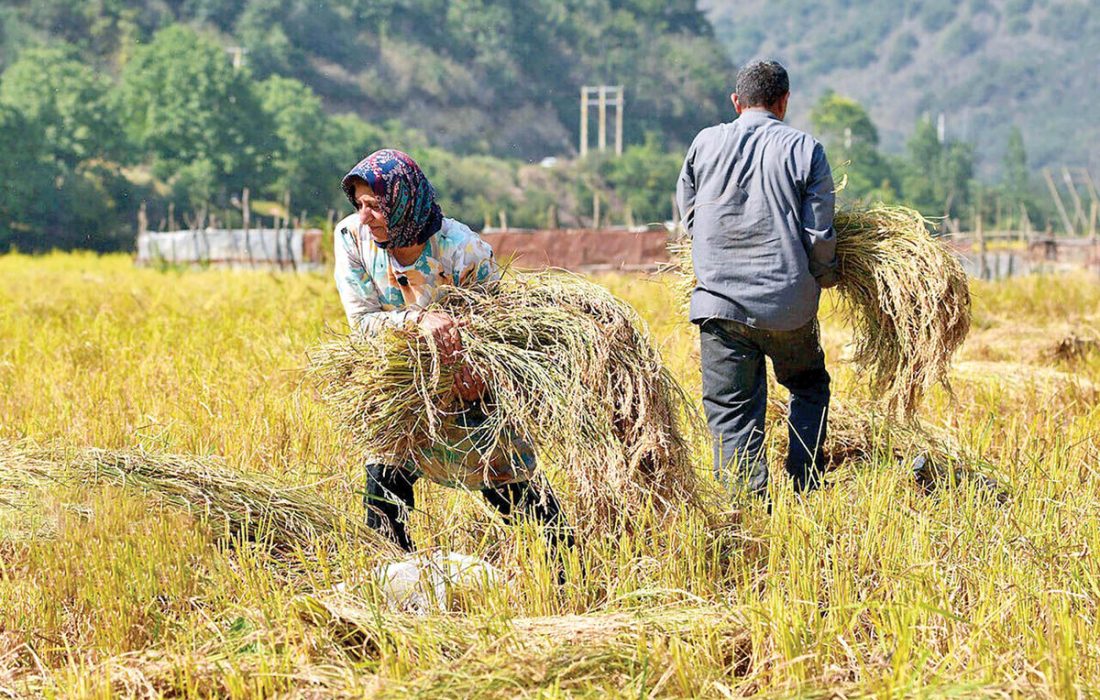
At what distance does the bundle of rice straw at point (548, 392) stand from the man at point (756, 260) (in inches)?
32.0

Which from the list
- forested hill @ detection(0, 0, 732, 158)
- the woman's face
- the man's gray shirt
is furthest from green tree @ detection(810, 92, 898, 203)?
the woman's face

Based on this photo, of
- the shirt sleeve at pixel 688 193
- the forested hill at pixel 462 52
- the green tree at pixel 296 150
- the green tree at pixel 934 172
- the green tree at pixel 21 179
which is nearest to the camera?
the shirt sleeve at pixel 688 193

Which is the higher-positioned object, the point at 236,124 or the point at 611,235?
the point at 236,124

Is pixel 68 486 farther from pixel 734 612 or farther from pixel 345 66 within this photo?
pixel 345 66

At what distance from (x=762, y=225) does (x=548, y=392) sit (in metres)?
1.25

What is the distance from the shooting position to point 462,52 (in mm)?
107062

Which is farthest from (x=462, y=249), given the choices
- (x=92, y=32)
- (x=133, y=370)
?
(x=92, y=32)

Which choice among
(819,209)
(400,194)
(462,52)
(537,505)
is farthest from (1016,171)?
(400,194)

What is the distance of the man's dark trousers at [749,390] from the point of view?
A: 14.3ft

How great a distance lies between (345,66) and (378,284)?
3695 inches

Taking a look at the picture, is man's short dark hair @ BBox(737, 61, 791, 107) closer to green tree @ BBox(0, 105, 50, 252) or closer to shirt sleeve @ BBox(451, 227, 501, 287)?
shirt sleeve @ BBox(451, 227, 501, 287)

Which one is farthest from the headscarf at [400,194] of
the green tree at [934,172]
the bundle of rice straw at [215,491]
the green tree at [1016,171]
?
the green tree at [1016,171]

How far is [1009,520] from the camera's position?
3736 millimetres

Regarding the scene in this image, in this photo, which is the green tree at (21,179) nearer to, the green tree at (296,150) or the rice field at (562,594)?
the green tree at (296,150)
